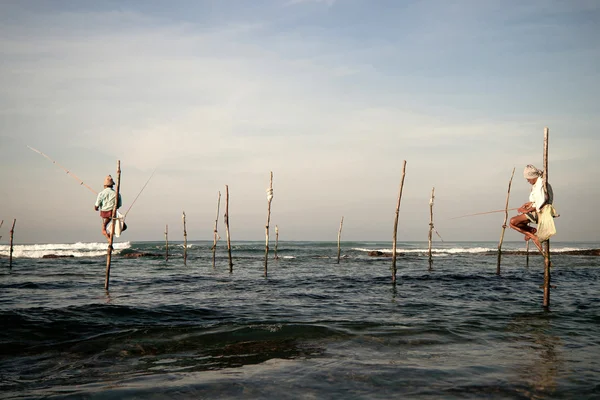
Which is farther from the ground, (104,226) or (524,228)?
(524,228)

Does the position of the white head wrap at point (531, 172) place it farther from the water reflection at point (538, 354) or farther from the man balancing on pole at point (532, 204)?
the water reflection at point (538, 354)

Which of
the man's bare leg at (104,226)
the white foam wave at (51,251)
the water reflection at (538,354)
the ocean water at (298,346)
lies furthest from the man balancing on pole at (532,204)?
the white foam wave at (51,251)

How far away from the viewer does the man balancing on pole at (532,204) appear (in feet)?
31.9

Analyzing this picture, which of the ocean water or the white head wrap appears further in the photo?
the white head wrap

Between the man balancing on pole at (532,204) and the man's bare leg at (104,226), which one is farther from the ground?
the man balancing on pole at (532,204)

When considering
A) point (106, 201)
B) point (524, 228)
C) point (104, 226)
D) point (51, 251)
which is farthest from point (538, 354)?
point (51, 251)

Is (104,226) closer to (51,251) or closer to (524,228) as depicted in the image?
(524,228)

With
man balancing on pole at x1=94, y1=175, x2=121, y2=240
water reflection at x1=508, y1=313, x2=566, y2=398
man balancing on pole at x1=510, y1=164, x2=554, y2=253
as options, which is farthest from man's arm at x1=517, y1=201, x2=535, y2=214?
man balancing on pole at x1=94, y1=175, x2=121, y2=240

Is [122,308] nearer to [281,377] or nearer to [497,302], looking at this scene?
[281,377]

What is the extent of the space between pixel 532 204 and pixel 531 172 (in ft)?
2.42

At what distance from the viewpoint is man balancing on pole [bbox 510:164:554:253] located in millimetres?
9727

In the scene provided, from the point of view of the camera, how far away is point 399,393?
5.23 meters

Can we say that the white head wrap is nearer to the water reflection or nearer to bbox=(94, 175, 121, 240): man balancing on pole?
the water reflection

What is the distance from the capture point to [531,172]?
10023 millimetres
